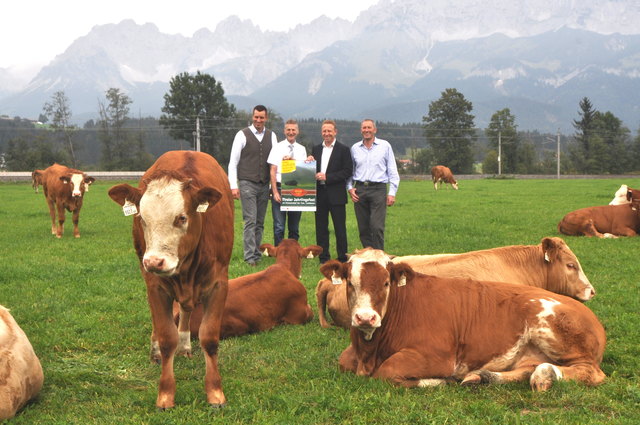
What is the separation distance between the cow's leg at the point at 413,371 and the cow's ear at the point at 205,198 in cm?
223

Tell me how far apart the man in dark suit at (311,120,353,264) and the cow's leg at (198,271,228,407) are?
18.3 ft

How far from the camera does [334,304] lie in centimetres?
798

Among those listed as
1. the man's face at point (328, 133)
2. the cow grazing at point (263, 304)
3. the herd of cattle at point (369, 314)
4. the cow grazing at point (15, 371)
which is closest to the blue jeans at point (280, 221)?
the man's face at point (328, 133)

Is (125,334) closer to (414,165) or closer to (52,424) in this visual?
(52,424)

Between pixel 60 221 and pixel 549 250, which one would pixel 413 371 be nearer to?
pixel 549 250

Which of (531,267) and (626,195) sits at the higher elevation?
(626,195)

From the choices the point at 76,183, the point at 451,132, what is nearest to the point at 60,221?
the point at 76,183

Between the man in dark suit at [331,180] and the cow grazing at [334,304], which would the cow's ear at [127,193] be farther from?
the man in dark suit at [331,180]

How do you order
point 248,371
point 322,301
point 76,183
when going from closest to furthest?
point 248,371
point 322,301
point 76,183

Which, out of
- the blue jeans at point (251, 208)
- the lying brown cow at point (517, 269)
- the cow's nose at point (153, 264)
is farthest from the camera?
the blue jeans at point (251, 208)

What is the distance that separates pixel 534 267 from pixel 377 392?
3.76 metres

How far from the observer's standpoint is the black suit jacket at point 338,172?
37.1 ft

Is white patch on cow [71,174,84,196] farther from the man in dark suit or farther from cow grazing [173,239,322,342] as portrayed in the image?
cow grazing [173,239,322,342]

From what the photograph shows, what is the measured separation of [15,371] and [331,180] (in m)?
7.29
